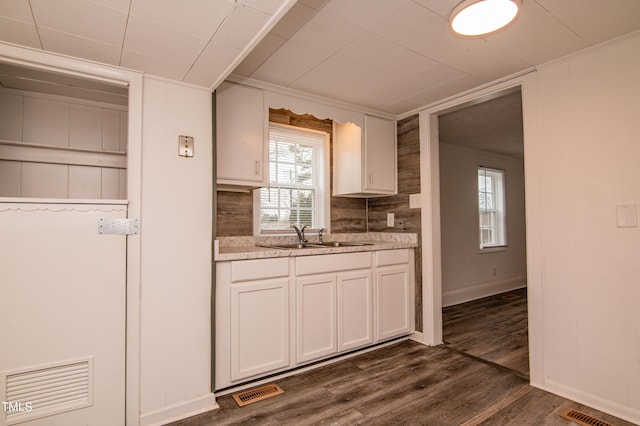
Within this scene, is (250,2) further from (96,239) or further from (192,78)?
(96,239)

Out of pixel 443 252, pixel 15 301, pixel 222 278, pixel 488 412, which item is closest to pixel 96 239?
pixel 15 301

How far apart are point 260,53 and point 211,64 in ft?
1.43

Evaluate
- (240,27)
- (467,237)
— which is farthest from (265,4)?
(467,237)

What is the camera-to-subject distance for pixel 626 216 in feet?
6.72

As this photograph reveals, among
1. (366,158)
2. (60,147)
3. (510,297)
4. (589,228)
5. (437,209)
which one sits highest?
(366,158)

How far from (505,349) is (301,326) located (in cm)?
198

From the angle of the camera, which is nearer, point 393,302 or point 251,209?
point 251,209

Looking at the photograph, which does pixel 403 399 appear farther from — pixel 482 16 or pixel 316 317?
pixel 482 16

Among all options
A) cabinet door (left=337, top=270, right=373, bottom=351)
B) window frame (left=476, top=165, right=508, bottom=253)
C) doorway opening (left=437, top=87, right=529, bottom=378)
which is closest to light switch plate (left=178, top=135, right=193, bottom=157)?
cabinet door (left=337, top=270, right=373, bottom=351)

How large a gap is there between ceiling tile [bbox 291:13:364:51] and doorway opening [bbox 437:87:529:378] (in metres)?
1.50

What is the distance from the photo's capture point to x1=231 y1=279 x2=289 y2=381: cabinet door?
7.49 feet

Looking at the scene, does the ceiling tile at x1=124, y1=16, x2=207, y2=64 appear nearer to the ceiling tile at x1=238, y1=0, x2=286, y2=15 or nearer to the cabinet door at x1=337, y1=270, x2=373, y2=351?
the ceiling tile at x1=238, y1=0, x2=286, y2=15

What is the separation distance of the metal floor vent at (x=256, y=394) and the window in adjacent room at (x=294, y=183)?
1.32 m

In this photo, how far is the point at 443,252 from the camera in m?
4.79
